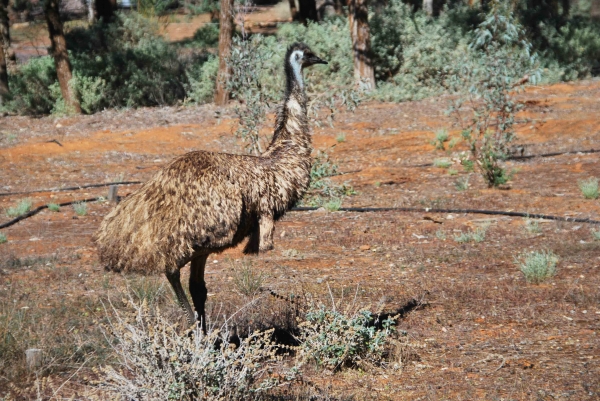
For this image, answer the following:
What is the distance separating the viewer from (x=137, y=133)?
20.3m

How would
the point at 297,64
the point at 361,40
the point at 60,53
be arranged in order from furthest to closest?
the point at 361,40 < the point at 60,53 < the point at 297,64

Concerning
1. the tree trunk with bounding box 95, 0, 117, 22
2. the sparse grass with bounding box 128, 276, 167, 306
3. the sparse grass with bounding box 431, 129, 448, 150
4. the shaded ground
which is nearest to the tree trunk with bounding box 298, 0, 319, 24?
the tree trunk with bounding box 95, 0, 117, 22

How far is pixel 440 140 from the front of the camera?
16734mm

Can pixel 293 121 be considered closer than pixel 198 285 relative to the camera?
No

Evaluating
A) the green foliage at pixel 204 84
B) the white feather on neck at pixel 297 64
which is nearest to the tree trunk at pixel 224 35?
the green foliage at pixel 204 84

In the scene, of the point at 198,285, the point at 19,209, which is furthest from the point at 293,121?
the point at 19,209

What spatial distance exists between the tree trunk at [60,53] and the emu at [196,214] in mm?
17328

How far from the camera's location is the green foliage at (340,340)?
19.6 ft

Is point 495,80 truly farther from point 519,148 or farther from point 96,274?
point 96,274

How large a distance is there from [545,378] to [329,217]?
6202 millimetres

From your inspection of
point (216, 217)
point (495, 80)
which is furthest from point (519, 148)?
point (216, 217)

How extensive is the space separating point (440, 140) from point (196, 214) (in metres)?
11.7

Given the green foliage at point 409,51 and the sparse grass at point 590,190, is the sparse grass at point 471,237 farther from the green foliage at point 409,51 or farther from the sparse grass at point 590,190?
the green foliage at point 409,51

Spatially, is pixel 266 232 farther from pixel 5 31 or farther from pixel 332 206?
pixel 5 31
